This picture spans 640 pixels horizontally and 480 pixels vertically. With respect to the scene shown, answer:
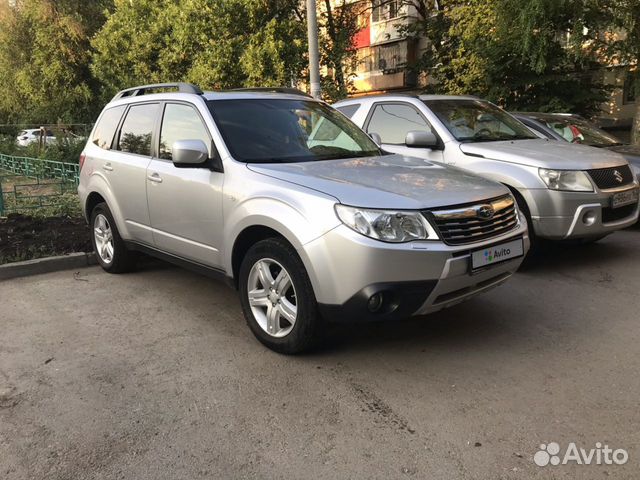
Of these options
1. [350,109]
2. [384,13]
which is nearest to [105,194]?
[350,109]

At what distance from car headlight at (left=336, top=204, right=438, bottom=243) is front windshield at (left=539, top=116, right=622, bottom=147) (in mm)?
5761

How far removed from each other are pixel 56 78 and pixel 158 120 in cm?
2666

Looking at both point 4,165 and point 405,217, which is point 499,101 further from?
point 4,165

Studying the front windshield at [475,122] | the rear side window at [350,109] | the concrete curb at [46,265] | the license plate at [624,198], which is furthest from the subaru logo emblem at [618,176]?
the concrete curb at [46,265]

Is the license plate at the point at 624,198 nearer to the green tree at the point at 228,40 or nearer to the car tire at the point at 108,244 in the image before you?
the car tire at the point at 108,244

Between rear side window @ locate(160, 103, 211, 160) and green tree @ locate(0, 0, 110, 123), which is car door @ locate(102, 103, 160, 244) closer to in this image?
rear side window @ locate(160, 103, 211, 160)

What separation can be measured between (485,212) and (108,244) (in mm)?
3903

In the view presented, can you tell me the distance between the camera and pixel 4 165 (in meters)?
14.5

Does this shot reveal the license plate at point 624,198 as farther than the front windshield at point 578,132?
No

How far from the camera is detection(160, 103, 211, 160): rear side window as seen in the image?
4.27 metres

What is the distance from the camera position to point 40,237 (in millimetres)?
6602

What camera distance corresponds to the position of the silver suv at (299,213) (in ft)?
10.4

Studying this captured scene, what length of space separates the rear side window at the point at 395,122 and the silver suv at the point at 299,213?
1600mm

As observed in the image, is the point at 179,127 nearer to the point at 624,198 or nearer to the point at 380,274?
the point at 380,274
